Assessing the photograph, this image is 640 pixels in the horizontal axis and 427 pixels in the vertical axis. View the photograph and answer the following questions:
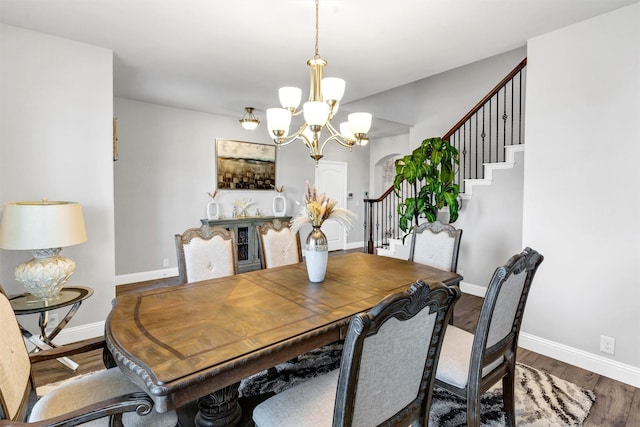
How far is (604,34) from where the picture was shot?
2420 millimetres

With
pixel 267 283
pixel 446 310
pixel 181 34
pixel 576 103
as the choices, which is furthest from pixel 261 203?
pixel 446 310

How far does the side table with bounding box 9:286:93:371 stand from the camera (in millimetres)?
2177

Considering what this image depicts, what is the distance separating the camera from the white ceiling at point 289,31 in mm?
2270

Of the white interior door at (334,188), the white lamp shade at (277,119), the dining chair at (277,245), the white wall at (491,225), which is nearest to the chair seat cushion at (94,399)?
the dining chair at (277,245)

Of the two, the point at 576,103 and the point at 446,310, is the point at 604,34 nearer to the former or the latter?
the point at 576,103

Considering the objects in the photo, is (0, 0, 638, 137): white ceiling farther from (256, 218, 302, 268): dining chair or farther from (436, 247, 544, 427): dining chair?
(436, 247, 544, 427): dining chair

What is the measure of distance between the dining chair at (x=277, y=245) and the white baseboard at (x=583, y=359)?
86.9 inches

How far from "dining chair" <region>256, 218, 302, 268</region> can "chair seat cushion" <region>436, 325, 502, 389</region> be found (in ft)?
5.08

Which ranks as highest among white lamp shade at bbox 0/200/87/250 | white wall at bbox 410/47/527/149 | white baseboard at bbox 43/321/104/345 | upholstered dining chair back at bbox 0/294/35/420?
white wall at bbox 410/47/527/149

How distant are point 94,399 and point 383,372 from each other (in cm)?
123

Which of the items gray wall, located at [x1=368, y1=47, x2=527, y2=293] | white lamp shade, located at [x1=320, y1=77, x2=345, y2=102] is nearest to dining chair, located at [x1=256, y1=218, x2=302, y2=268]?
white lamp shade, located at [x1=320, y1=77, x2=345, y2=102]

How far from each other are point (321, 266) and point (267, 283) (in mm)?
367

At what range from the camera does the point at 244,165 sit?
227 inches

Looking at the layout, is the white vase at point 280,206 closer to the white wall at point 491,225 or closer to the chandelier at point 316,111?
the white wall at point 491,225
